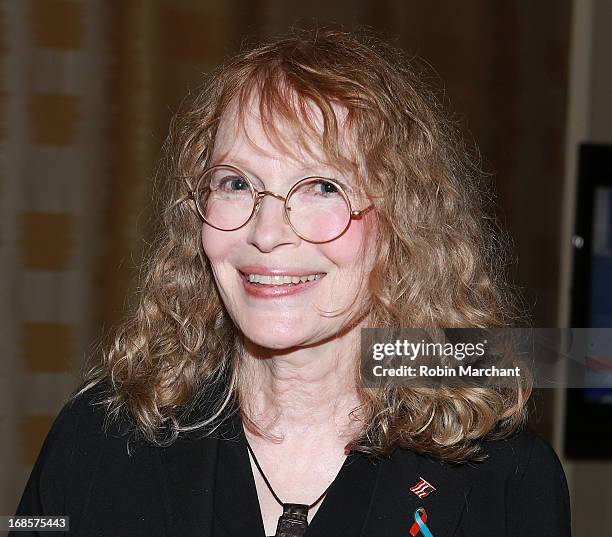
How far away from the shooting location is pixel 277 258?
1.31m

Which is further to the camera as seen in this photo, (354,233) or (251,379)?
(251,379)

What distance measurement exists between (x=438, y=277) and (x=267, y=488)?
44cm

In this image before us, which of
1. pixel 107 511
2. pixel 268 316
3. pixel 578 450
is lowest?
pixel 578 450

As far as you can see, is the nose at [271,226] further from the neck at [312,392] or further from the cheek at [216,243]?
the neck at [312,392]

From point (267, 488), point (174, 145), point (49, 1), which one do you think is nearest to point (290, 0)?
point (49, 1)

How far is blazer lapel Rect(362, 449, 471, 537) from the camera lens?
1325 millimetres

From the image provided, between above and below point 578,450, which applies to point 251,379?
above

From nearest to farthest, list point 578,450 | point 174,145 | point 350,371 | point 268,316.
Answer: point 268,316, point 350,371, point 174,145, point 578,450

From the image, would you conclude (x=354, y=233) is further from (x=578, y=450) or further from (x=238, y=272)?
(x=578, y=450)

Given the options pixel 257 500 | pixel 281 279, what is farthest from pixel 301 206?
pixel 257 500

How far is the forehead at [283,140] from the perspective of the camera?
4.25ft

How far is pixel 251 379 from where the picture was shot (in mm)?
1513

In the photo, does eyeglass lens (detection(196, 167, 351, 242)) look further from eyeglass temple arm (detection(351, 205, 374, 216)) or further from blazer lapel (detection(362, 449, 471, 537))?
blazer lapel (detection(362, 449, 471, 537))

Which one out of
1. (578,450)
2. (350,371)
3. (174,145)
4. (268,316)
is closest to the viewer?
(268,316)
